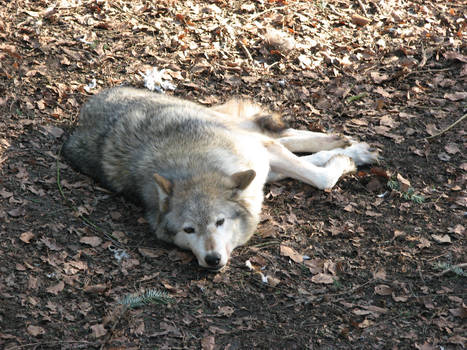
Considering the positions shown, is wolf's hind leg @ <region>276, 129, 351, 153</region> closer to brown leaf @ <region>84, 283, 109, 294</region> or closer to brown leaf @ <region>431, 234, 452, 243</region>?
brown leaf @ <region>431, 234, 452, 243</region>

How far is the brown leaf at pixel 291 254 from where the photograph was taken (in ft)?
17.3

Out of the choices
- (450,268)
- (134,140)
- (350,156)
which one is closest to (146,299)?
(134,140)

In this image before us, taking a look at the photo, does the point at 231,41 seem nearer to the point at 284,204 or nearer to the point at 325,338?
the point at 284,204

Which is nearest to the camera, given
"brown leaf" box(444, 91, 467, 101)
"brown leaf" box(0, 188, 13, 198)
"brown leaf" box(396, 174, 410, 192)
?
"brown leaf" box(0, 188, 13, 198)

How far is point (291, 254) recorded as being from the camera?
209 inches

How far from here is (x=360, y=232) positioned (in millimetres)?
5578

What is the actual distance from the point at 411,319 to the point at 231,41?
509 centimetres

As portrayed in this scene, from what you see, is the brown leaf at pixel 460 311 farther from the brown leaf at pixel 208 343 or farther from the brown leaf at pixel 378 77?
the brown leaf at pixel 378 77

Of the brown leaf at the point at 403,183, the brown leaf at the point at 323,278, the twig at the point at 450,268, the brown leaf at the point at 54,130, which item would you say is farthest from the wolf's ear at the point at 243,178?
the brown leaf at the point at 54,130

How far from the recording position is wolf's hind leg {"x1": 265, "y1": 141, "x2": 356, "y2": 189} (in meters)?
6.07

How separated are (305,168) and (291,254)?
3.89 ft

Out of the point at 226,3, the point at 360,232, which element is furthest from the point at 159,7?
the point at 360,232

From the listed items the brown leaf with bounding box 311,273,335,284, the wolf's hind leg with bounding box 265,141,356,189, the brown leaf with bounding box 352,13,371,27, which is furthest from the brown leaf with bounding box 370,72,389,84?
the brown leaf with bounding box 311,273,335,284

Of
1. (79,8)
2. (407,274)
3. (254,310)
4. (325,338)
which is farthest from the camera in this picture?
(79,8)
